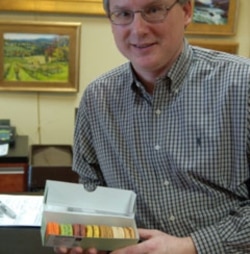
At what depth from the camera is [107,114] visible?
1.14 meters

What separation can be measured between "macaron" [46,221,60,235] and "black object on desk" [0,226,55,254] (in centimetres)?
18

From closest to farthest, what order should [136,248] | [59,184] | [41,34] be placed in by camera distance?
[136,248] < [59,184] < [41,34]

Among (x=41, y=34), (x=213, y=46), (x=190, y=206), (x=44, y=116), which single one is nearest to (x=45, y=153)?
(x=44, y=116)

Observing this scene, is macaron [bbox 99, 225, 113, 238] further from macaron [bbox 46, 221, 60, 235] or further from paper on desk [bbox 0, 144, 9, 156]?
paper on desk [bbox 0, 144, 9, 156]

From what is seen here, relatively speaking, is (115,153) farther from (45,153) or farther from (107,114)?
(45,153)

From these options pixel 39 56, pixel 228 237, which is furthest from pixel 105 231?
pixel 39 56

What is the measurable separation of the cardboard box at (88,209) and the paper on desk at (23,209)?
0.46 ft

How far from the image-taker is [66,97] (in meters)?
2.72

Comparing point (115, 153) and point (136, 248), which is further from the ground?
point (115, 153)

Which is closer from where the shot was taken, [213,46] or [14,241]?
[14,241]

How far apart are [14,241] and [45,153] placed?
59.2 inches

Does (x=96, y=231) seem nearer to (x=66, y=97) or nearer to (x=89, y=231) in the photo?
(x=89, y=231)

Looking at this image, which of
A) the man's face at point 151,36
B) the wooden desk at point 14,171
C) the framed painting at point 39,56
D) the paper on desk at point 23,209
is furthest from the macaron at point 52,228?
the framed painting at point 39,56

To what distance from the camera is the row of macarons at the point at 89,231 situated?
2.86 feet
